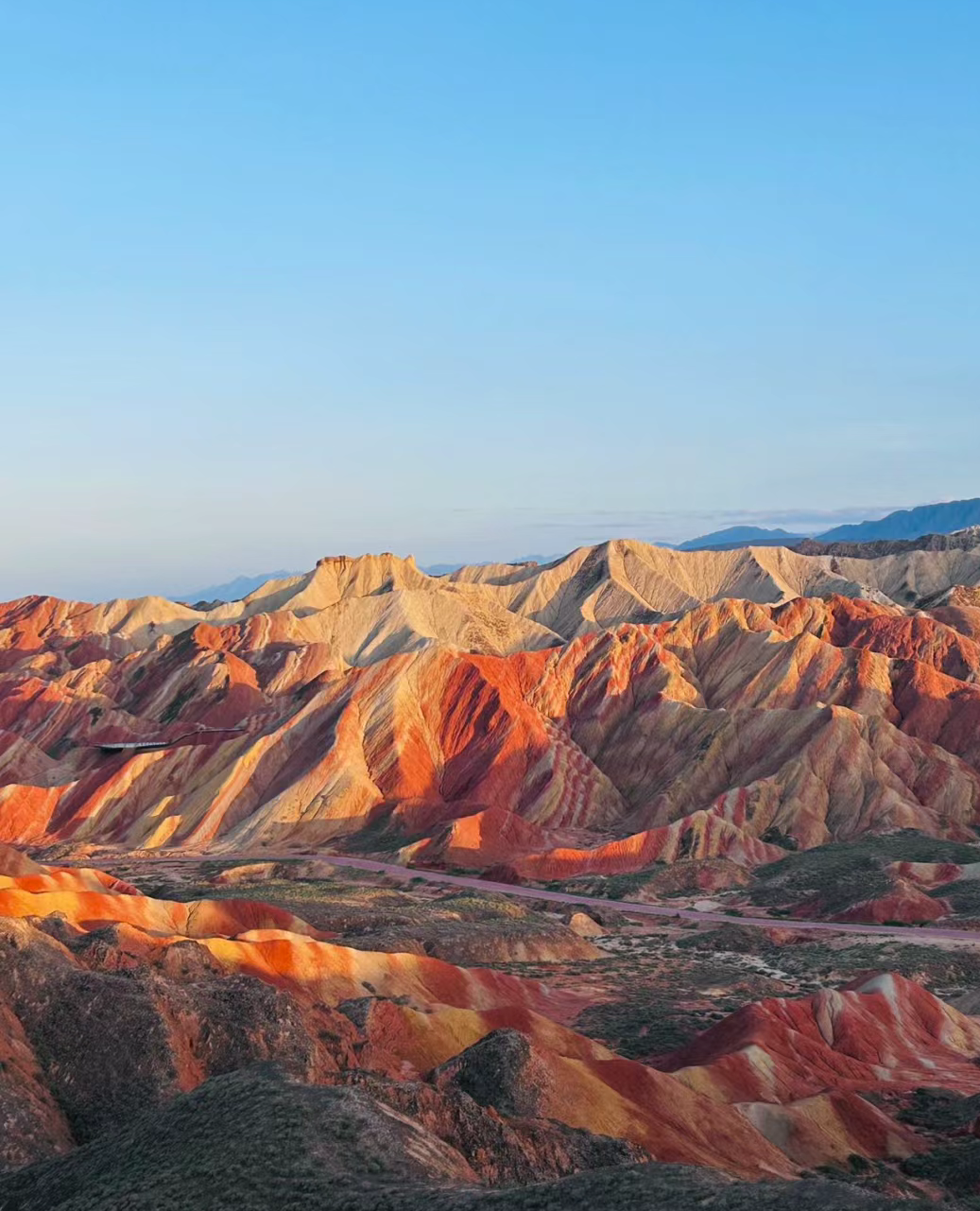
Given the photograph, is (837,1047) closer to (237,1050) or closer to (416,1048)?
(416,1048)

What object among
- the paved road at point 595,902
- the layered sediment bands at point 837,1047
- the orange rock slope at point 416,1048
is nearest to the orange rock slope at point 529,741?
the paved road at point 595,902

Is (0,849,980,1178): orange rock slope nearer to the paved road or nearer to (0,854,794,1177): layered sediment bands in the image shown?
(0,854,794,1177): layered sediment bands

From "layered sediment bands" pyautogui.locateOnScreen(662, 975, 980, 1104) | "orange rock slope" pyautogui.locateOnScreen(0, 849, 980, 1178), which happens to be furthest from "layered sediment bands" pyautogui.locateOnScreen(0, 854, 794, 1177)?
"layered sediment bands" pyautogui.locateOnScreen(662, 975, 980, 1104)

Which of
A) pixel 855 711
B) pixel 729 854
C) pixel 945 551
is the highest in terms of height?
pixel 945 551

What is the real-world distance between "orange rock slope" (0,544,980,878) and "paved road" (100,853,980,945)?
277 cm

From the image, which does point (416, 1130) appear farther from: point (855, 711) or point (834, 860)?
point (855, 711)

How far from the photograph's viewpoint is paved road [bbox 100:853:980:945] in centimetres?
7050

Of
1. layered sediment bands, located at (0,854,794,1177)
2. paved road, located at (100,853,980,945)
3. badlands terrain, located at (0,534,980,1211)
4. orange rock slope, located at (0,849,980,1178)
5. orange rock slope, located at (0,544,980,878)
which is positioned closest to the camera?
badlands terrain, located at (0,534,980,1211)

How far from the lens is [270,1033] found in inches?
1313

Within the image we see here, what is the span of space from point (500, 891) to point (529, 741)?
28613mm

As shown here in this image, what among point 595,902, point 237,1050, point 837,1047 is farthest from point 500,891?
point 237,1050

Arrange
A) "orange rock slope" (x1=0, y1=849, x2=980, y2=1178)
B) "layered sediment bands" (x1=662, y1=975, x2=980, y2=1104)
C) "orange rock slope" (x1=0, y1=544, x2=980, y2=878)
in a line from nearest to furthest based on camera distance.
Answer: "orange rock slope" (x1=0, y1=849, x2=980, y2=1178) < "layered sediment bands" (x1=662, y1=975, x2=980, y2=1104) < "orange rock slope" (x1=0, y1=544, x2=980, y2=878)

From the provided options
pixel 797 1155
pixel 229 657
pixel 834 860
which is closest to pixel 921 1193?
pixel 797 1155

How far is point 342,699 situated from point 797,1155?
8419 centimetres
